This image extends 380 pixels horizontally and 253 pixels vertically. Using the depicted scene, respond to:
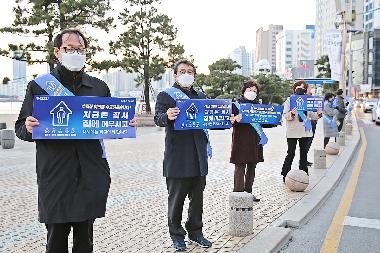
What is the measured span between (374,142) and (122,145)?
9592mm

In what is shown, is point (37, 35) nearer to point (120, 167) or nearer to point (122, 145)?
point (122, 145)

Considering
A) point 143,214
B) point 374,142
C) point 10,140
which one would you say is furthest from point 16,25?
point 143,214

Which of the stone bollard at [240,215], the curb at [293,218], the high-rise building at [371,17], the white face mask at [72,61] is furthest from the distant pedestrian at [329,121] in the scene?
the high-rise building at [371,17]

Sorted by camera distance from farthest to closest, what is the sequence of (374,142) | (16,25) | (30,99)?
(16,25) → (374,142) → (30,99)

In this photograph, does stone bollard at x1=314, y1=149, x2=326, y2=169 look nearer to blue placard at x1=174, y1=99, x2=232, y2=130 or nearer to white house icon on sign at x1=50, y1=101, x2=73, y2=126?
blue placard at x1=174, y1=99, x2=232, y2=130

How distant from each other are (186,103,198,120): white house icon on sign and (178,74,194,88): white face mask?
8.5 inches

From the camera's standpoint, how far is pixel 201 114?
4.81 meters

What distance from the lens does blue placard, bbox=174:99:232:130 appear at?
4.65 meters

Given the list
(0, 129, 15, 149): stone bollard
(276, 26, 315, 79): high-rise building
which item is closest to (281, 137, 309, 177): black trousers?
(0, 129, 15, 149): stone bollard

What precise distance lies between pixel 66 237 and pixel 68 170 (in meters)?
0.50

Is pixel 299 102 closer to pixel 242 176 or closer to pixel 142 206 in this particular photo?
pixel 242 176

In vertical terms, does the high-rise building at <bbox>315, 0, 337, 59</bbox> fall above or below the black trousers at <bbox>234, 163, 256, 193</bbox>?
above

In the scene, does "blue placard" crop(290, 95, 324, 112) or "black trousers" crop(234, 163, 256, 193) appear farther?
"blue placard" crop(290, 95, 324, 112)

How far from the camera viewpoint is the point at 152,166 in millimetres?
11734
